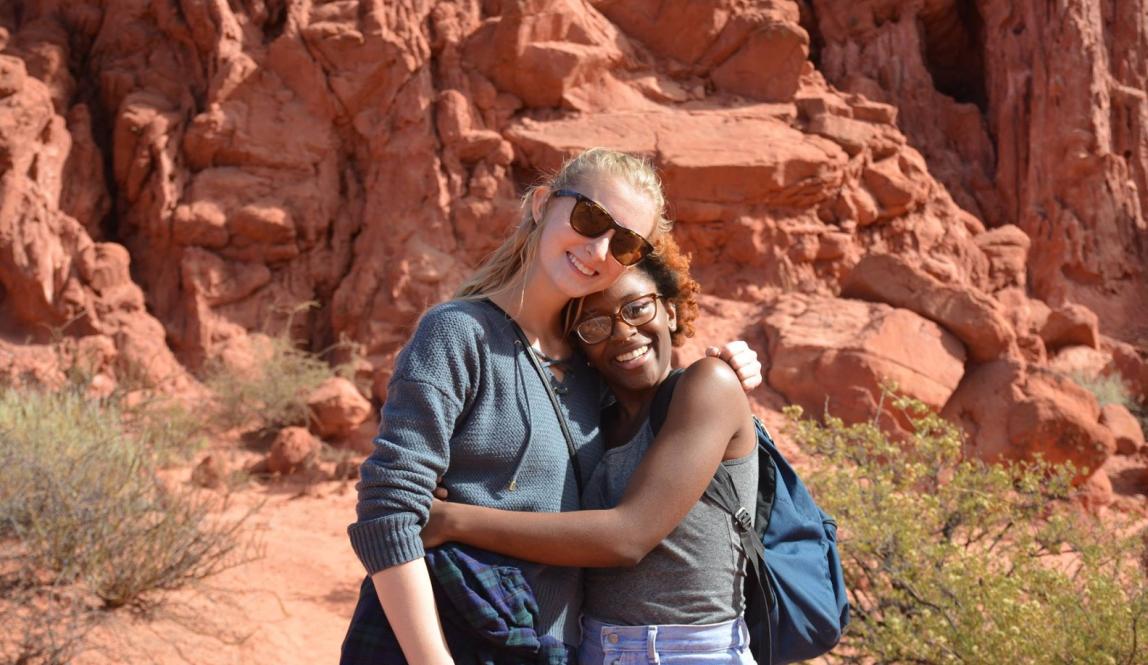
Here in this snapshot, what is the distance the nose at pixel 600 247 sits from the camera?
1.78m

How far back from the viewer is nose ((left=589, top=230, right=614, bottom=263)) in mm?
1778

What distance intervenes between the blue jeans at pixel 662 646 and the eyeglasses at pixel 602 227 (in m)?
0.71

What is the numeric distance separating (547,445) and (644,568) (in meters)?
0.30

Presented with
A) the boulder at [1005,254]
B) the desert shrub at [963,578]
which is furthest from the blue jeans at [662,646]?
the boulder at [1005,254]

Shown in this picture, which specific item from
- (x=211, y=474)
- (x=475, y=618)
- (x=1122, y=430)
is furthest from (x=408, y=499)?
(x=1122, y=430)

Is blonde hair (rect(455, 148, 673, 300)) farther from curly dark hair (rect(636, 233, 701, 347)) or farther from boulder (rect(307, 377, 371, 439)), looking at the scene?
boulder (rect(307, 377, 371, 439))

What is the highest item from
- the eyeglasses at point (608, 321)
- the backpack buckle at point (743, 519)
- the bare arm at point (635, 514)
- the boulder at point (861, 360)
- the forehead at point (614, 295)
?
the forehead at point (614, 295)

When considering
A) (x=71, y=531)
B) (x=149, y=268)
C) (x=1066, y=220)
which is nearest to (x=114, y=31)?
(x=149, y=268)

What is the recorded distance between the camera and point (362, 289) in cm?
1072

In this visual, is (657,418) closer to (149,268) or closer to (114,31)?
(149,268)

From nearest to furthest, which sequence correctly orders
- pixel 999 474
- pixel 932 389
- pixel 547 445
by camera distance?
pixel 547 445 < pixel 999 474 < pixel 932 389

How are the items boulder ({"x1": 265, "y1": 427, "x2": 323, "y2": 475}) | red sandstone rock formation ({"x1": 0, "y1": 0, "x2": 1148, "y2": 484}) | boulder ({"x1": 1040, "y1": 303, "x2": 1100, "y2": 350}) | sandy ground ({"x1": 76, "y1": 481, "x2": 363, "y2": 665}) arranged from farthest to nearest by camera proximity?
1. boulder ({"x1": 1040, "y1": 303, "x2": 1100, "y2": 350})
2. red sandstone rock formation ({"x1": 0, "y1": 0, "x2": 1148, "y2": 484})
3. boulder ({"x1": 265, "y1": 427, "x2": 323, "y2": 475})
4. sandy ground ({"x1": 76, "y1": 481, "x2": 363, "y2": 665})

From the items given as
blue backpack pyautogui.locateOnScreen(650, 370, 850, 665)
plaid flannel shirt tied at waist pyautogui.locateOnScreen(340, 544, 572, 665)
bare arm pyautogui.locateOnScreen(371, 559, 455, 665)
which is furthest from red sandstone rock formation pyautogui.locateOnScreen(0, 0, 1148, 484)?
bare arm pyautogui.locateOnScreen(371, 559, 455, 665)

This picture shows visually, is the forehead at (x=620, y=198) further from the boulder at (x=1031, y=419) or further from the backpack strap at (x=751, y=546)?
the boulder at (x=1031, y=419)
